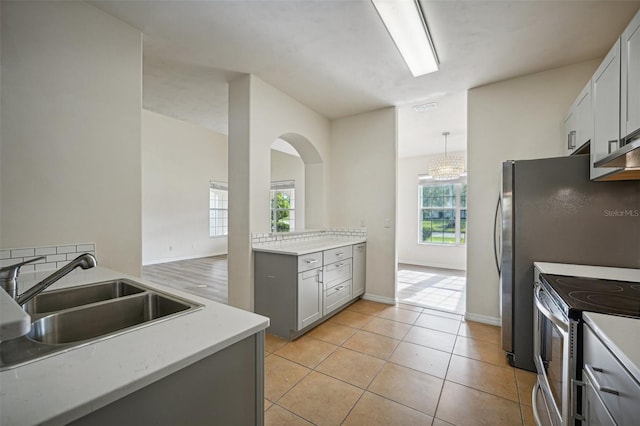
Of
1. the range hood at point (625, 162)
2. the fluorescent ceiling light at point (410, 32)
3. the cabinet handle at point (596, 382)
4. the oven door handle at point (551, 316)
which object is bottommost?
the cabinet handle at point (596, 382)

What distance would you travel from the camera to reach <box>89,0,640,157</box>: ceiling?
198cm

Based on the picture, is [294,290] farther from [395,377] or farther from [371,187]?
[371,187]

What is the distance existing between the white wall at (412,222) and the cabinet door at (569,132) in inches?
163

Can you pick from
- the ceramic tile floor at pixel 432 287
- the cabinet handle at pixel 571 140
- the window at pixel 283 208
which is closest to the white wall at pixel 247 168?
the ceramic tile floor at pixel 432 287

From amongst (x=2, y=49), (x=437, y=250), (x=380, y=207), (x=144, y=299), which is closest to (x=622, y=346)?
(x=144, y=299)

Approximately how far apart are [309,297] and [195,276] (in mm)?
3413

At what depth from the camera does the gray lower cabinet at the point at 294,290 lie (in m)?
2.70

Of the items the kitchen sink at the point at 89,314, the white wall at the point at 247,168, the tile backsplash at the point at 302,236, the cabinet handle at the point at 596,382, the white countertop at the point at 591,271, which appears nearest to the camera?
the kitchen sink at the point at 89,314

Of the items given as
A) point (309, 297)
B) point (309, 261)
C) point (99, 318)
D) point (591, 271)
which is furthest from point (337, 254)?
point (99, 318)

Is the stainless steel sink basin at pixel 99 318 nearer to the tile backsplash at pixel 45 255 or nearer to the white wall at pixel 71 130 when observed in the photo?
the tile backsplash at pixel 45 255

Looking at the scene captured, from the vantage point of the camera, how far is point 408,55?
2.57 m

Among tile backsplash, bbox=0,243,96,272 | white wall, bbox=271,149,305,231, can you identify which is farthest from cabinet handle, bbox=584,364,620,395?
white wall, bbox=271,149,305,231

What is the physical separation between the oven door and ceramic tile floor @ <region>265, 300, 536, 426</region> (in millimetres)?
254

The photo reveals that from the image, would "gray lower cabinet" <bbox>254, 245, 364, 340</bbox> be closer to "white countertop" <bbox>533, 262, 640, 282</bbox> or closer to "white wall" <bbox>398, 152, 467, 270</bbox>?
"white countertop" <bbox>533, 262, 640, 282</bbox>
